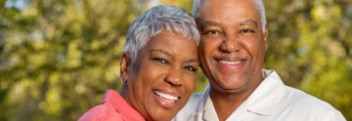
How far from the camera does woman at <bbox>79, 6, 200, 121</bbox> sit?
3.69 m

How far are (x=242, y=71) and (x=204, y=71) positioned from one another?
20 centimetres

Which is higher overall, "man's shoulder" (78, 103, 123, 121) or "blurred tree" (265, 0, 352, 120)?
"man's shoulder" (78, 103, 123, 121)

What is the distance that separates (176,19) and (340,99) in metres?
5.15

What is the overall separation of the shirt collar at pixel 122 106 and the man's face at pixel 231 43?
2.01 feet

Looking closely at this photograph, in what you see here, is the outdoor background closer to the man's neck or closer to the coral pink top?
the man's neck

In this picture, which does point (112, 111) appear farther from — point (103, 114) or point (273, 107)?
point (273, 107)

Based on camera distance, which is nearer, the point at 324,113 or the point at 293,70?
the point at 324,113

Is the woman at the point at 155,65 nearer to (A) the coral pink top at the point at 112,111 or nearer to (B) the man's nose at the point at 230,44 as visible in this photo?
(A) the coral pink top at the point at 112,111

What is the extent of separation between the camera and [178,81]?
374 cm

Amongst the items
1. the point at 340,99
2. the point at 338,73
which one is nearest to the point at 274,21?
the point at 338,73

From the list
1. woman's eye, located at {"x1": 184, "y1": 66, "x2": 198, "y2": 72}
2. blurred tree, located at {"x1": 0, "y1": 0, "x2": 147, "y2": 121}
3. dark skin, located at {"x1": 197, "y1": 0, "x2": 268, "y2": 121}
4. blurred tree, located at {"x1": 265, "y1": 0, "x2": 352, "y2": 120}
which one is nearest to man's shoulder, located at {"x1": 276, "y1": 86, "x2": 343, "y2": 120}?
dark skin, located at {"x1": 197, "y1": 0, "x2": 268, "y2": 121}

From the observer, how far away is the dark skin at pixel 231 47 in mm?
4211

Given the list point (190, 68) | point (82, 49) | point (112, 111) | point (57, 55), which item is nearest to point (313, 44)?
point (82, 49)

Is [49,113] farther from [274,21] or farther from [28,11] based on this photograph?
[274,21]
